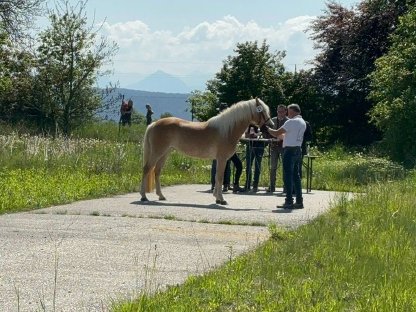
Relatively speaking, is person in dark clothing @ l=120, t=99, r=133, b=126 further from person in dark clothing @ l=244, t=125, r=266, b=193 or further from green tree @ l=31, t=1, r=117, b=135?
person in dark clothing @ l=244, t=125, r=266, b=193

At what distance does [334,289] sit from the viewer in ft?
22.4

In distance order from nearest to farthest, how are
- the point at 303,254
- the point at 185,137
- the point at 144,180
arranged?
1. the point at 303,254
2. the point at 144,180
3. the point at 185,137

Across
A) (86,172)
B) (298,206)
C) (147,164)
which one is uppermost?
(147,164)

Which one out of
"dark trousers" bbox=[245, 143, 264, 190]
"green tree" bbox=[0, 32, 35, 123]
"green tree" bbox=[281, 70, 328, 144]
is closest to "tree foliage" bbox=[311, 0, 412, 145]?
"green tree" bbox=[281, 70, 328, 144]

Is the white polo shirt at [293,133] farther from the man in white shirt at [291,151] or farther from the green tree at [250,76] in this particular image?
the green tree at [250,76]

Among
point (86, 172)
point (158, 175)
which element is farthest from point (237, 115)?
point (86, 172)

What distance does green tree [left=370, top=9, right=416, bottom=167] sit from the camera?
23.3 metres

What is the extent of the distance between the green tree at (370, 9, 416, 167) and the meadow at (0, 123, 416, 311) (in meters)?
4.10

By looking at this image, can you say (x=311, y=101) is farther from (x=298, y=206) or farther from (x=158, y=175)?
(x=298, y=206)

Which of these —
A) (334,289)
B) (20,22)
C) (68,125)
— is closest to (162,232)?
(334,289)

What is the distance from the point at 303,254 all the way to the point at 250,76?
30.3 meters

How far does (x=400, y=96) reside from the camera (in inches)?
940

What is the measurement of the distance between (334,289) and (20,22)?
25861 millimetres

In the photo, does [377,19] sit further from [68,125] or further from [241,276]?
[241,276]
